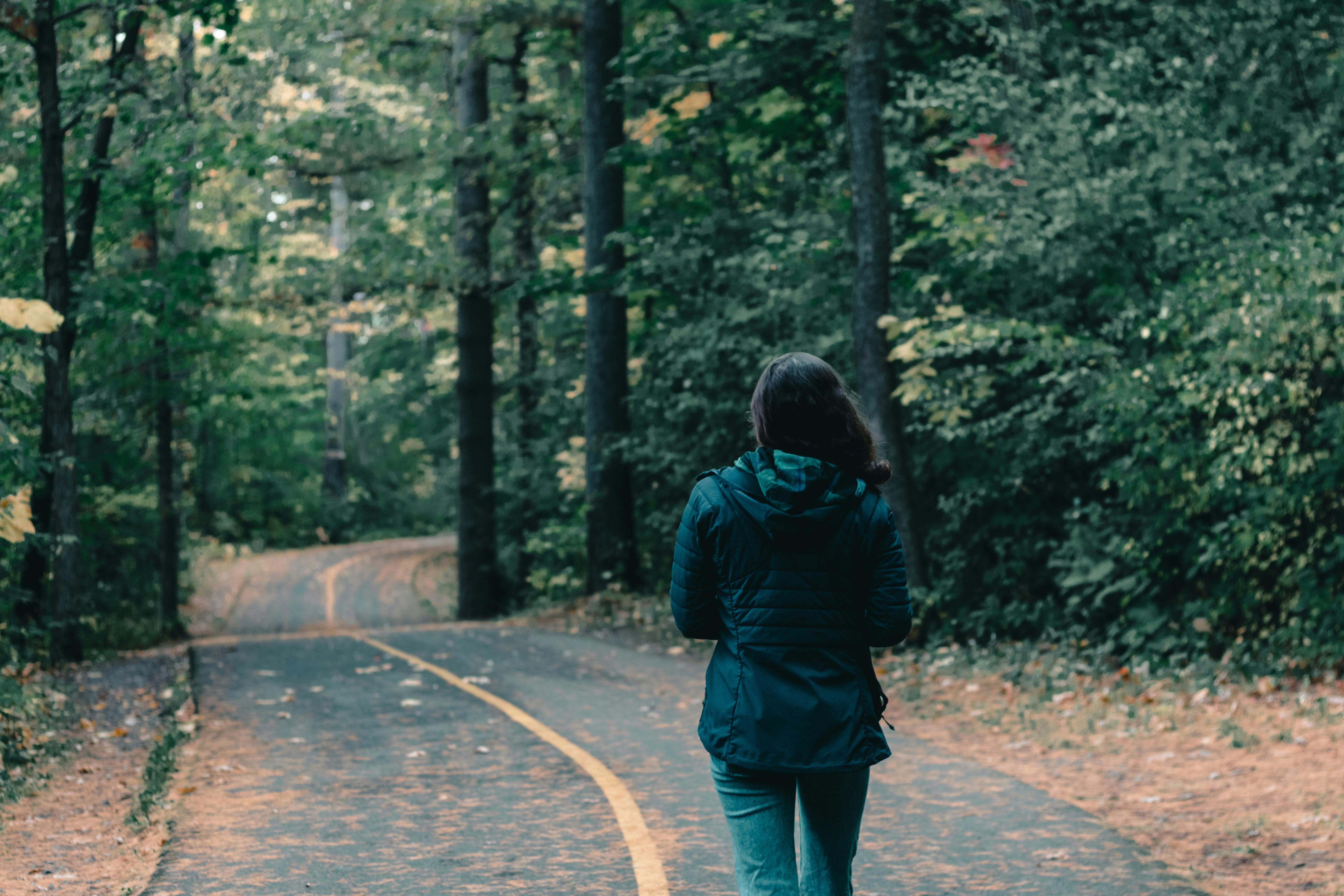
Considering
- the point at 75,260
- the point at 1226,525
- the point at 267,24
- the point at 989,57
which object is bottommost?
the point at 1226,525

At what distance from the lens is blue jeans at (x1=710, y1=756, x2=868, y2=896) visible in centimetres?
328

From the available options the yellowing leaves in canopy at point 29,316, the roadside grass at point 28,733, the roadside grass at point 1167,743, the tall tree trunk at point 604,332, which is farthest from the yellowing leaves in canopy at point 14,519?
the tall tree trunk at point 604,332

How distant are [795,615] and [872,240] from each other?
10375 millimetres

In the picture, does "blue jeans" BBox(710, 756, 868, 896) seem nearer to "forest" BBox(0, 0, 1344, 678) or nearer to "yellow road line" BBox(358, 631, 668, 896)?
"yellow road line" BBox(358, 631, 668, 896)

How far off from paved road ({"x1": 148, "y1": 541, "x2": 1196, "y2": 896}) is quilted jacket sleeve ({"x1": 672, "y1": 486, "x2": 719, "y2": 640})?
259 centimetres

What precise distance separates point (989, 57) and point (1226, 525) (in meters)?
5.69

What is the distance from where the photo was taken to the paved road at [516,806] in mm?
5750

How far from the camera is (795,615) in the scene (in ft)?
10.6

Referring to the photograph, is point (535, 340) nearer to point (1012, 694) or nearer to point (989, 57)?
point (989, 57)

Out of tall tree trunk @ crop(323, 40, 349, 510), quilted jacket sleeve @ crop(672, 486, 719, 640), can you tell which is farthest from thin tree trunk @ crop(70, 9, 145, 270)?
tall tree trunk @ crop(323, 40, 349, 510)

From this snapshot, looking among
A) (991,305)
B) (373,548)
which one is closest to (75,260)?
(991,305)

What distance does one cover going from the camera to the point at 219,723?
10320mm

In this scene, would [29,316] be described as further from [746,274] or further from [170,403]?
[170,403]

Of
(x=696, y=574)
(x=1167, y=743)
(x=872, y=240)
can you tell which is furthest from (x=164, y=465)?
(x=696, y=574)
